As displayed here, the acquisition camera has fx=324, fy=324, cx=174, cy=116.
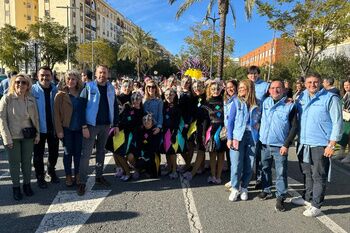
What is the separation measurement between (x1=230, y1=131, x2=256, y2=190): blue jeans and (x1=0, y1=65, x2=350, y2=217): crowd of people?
2 cm

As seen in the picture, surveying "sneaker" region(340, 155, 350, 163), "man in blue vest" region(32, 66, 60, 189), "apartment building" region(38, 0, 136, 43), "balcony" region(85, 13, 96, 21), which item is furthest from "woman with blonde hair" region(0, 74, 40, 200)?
"balcony" region(85, 13, 96, 21)

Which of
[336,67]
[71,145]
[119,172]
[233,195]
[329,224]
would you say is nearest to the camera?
[329,224]

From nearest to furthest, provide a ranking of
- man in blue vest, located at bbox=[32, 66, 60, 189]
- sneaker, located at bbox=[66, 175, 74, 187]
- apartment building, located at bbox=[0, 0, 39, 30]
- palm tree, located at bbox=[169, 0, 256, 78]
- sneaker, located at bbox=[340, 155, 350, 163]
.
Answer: man in blue vest, located at bbox=[32, 66, 60, 189] → sneaker, located at bbox=[66, 175, 74, 187] → sneaker, located at bbox=[340, 155, 350, 163] → palm tree, located at bbox=[169, 0, 256, 78] → apartment building, located at bbox=[0, 0, 39, 30]

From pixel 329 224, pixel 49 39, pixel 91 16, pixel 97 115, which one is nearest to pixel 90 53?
pixel 49 39

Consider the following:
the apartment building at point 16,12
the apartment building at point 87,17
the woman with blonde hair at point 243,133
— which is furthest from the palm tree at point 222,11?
the apartment building at point 16,12

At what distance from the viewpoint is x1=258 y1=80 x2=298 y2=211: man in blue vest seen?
4.73 metres

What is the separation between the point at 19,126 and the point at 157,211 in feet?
8.00

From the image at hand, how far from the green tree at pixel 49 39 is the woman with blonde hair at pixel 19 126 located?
125ft

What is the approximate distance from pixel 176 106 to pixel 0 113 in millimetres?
2955

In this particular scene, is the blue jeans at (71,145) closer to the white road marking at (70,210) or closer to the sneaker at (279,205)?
the white road marking at (70,210)

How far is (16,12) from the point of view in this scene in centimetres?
7162

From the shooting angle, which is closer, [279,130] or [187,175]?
[279,130]

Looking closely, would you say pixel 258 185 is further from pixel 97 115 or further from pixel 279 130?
pixel 97 115

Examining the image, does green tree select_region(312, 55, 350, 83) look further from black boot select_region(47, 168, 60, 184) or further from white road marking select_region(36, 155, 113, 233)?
white road marking select_region(36, 155, 113, 233)
